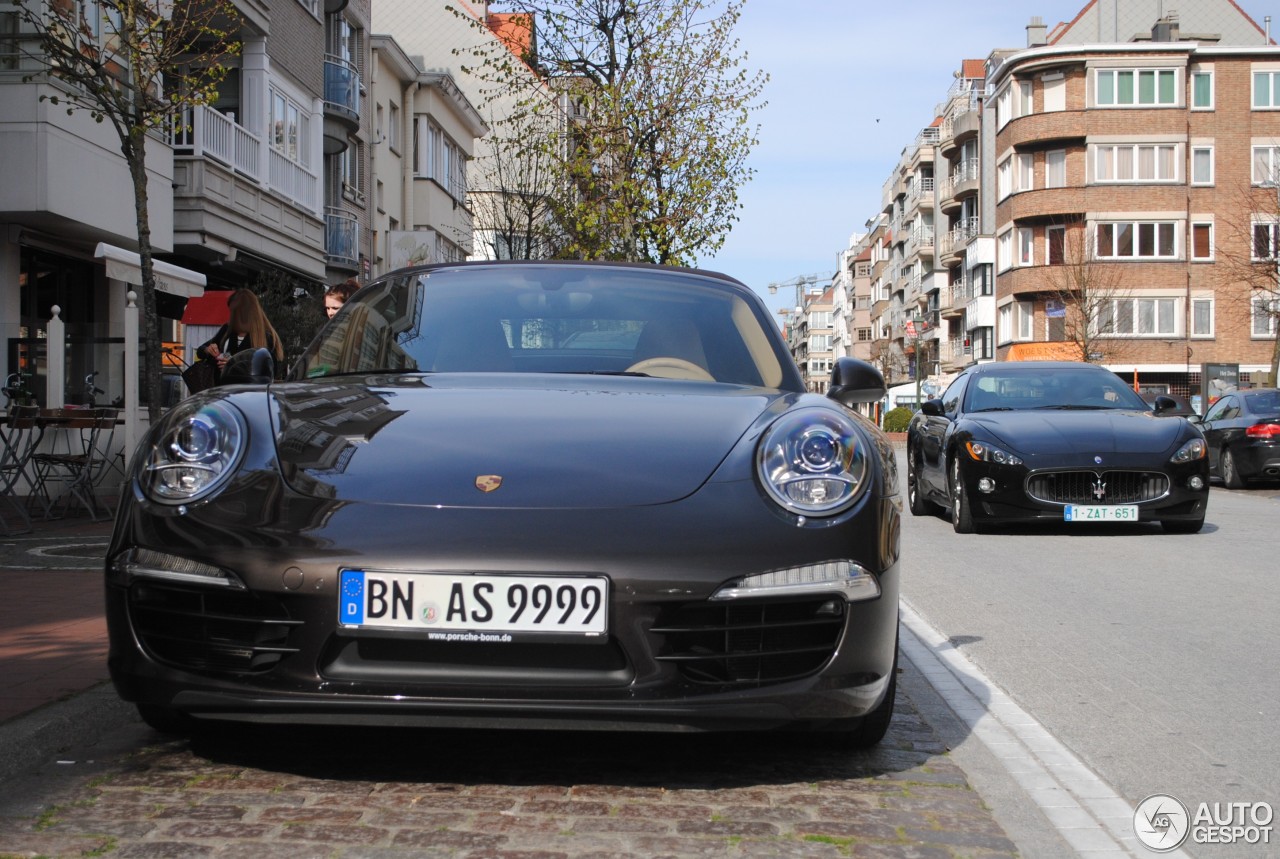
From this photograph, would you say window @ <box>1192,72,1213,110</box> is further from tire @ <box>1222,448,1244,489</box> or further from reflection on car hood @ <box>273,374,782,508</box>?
reflection on car hood @ <box>273,374,782,508</box>

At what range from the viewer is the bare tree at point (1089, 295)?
56938 mm

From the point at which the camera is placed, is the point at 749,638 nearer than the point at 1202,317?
Yes

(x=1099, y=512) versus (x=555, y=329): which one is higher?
(x=555, y=329)

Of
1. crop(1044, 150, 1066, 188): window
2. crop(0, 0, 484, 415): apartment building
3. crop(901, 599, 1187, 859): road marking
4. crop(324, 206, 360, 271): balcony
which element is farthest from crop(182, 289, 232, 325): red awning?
crop(1044, 150, 1066, 188): window

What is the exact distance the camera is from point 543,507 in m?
3.37

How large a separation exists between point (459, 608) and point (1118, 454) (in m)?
8.80

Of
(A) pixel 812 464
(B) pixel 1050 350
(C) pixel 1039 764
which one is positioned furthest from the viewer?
(B) pixel 1050 350

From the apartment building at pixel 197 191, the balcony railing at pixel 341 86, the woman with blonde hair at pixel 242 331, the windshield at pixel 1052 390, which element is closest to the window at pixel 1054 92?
the apartment building at pixel 197 191

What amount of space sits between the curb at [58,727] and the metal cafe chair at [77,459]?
7.55 m

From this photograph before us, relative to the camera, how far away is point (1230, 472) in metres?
19.9

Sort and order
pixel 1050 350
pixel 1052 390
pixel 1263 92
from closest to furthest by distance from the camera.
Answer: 1. pixel 1052 390
2. pixel 1263 92
3. pixel 1050 350

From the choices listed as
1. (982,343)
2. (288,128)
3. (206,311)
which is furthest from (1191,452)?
(982,343)

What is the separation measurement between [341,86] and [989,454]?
966 inches

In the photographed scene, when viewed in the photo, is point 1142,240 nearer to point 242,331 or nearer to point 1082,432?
point 1082,432
